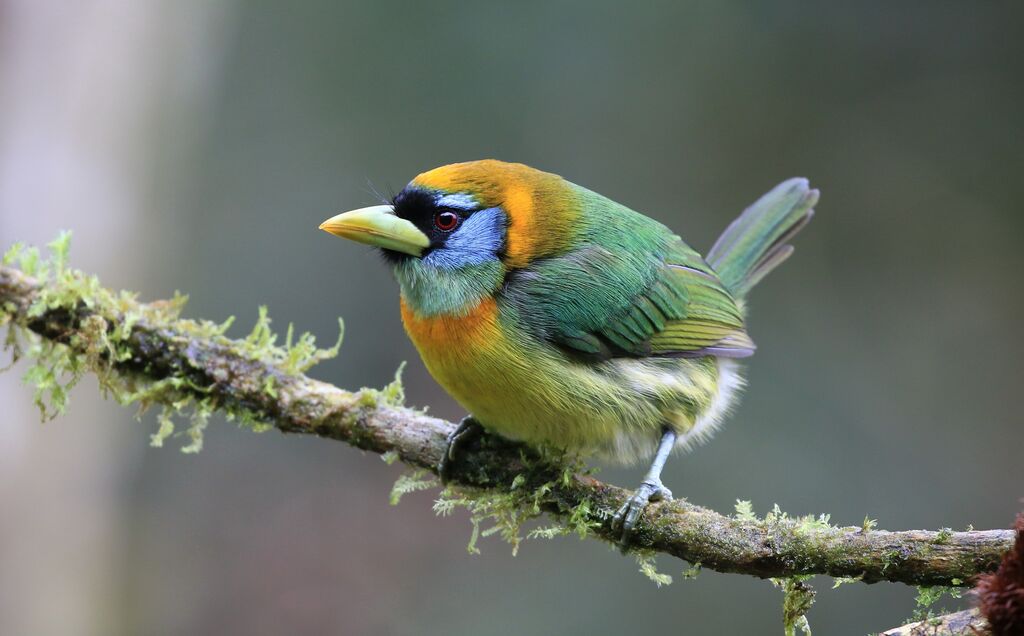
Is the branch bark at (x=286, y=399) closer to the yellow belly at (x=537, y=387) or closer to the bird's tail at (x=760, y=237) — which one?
the yellow belly at (x=537, y=387)

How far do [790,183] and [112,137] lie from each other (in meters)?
4.36

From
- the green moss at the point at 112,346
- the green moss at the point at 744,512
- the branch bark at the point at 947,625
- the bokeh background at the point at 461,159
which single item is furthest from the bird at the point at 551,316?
the bokeh background at the point at 461,159

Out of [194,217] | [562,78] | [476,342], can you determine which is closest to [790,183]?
[476,342]

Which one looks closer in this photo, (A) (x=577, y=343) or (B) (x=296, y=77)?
(A) (x=577, y=343)

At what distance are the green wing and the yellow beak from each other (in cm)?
34

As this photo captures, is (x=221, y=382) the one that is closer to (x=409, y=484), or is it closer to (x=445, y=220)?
(x=409, y=484)

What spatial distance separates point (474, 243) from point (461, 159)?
4.33m

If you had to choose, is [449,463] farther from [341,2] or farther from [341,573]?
[341,2]

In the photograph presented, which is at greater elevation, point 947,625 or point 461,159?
point 461,159

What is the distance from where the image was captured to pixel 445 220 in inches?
121

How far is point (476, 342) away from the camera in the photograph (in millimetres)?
2857

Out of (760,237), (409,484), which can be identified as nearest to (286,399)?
(409,484)

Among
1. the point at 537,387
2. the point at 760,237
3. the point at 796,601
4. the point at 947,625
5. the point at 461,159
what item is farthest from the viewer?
the point at 461,159

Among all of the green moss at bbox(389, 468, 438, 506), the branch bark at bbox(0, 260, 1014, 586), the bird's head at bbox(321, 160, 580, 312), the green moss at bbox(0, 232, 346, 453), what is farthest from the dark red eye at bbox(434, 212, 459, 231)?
the green moss at bbox(389, 468, 438, 506)
